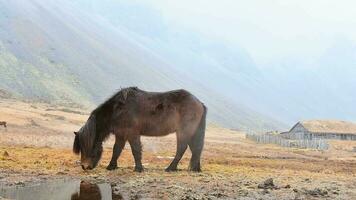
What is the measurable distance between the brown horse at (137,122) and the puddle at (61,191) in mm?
3347

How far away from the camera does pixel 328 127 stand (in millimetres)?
90875

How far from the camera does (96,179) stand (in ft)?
48.6

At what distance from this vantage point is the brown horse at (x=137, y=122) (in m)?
17.3

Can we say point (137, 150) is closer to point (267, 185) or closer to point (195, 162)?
point (195, 162)

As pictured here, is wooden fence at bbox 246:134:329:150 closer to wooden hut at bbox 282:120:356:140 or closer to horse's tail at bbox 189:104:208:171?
wooden hut at bbox 282:120:356:140

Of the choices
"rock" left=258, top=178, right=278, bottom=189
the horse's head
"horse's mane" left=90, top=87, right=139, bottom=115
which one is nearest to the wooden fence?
"horse's mane" left=90, top=87, right=139, bottom=115

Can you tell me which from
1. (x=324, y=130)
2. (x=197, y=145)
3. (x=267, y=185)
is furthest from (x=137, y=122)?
(x=324, y=130)

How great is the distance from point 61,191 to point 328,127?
8335 centimetres

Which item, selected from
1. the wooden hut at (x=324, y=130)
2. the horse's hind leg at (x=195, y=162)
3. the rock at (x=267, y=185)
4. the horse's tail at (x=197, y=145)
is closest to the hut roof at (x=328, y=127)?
the wooden hut at (x=324, y=130)

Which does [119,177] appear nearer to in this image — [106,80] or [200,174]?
[200,174]

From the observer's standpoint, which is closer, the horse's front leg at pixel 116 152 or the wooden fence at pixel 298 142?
the horse's front leg at pixel 116 152

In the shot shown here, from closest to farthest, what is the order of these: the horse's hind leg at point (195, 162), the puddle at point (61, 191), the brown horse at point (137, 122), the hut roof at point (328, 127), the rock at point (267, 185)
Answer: the puddle at point (61, 191) → the rock at point (267, 185) → the brown horse at point (137, 122) → the horse's hind leg at point (195, 162) → the hut roof at point (328, 127)

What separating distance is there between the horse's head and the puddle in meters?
2.99

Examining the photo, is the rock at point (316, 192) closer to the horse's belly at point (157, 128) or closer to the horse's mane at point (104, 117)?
the horse's belly at point (157, 128)
